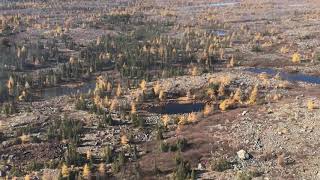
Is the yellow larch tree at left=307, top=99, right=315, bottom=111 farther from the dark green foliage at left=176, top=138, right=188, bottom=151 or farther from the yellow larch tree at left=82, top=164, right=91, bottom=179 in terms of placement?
the yellow larch tree at left=82, top=164, right=91, bottom=179

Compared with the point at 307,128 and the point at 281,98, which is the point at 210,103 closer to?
the point at 281,98

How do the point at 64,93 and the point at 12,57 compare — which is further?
the point at 12,57

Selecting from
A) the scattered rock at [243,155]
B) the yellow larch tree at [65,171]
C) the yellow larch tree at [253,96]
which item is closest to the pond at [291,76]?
the yellow larch tree at [253,96]

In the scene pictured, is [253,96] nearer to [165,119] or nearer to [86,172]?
[165,119]

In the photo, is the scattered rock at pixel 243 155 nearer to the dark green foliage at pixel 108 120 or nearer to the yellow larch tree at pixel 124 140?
the yellow larch tree at pixel 124 140

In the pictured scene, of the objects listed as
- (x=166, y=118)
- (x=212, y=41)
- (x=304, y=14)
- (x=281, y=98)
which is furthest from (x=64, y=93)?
(x=304, y=14)

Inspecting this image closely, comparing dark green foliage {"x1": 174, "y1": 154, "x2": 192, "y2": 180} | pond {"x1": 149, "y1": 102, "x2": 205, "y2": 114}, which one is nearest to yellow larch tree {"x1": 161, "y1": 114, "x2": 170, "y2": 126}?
pond {"x1": 149, "y1": 102, "x2": 205, "y2": 114}
